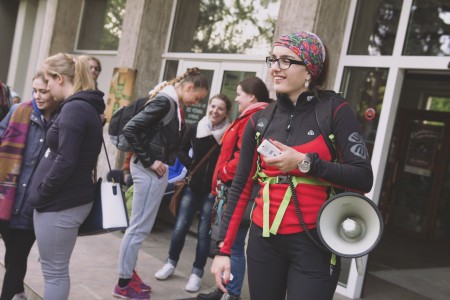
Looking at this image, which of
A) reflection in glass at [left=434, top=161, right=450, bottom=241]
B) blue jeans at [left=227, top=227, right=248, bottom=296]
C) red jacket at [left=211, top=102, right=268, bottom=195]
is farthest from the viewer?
reflection in glass at [left=434, top=161, right=450, bottom=241]

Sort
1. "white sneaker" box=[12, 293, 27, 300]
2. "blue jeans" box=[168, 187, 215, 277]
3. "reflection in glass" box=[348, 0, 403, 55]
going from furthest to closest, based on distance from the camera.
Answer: "reflection in glass" box=[348, 0, 403, 55], "blue jeans" box=[168, 187, 215, 277], "white sneaker" box=[12, 293, 27, 300]

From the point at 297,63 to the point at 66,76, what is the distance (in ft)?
5.13

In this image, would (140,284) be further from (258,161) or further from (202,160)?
(258,161)

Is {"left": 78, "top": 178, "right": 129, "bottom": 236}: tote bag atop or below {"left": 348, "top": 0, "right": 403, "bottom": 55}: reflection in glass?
below

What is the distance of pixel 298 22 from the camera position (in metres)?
5.11

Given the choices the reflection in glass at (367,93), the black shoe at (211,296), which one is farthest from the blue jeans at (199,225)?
the reflection in glass at (367,93)

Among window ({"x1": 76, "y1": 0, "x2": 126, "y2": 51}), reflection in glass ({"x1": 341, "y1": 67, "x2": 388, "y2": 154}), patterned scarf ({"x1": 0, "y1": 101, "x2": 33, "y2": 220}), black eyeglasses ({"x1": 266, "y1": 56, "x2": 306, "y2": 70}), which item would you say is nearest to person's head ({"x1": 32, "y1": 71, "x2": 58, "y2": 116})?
patterned scarf ({"x1": 0, "y1": 101, "x2": 33, "y2": 220})

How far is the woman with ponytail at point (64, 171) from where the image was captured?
108 inches

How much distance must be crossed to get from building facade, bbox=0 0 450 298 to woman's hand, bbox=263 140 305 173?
9.76ft

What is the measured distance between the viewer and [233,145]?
3.75 m

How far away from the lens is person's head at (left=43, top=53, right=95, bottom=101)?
9.81 feet

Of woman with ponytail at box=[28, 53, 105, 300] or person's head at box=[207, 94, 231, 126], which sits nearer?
woman with ponytail at box=[28, 53, 105, 300]

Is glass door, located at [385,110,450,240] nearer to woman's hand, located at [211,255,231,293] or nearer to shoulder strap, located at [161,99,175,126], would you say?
shoulder strap, located at [161,99,175,126]

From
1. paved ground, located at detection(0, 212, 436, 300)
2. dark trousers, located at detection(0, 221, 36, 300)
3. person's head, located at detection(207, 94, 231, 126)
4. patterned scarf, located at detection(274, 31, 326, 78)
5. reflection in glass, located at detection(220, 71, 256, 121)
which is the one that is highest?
reflection in glass, located at detection(220, 71, 256, 121)
